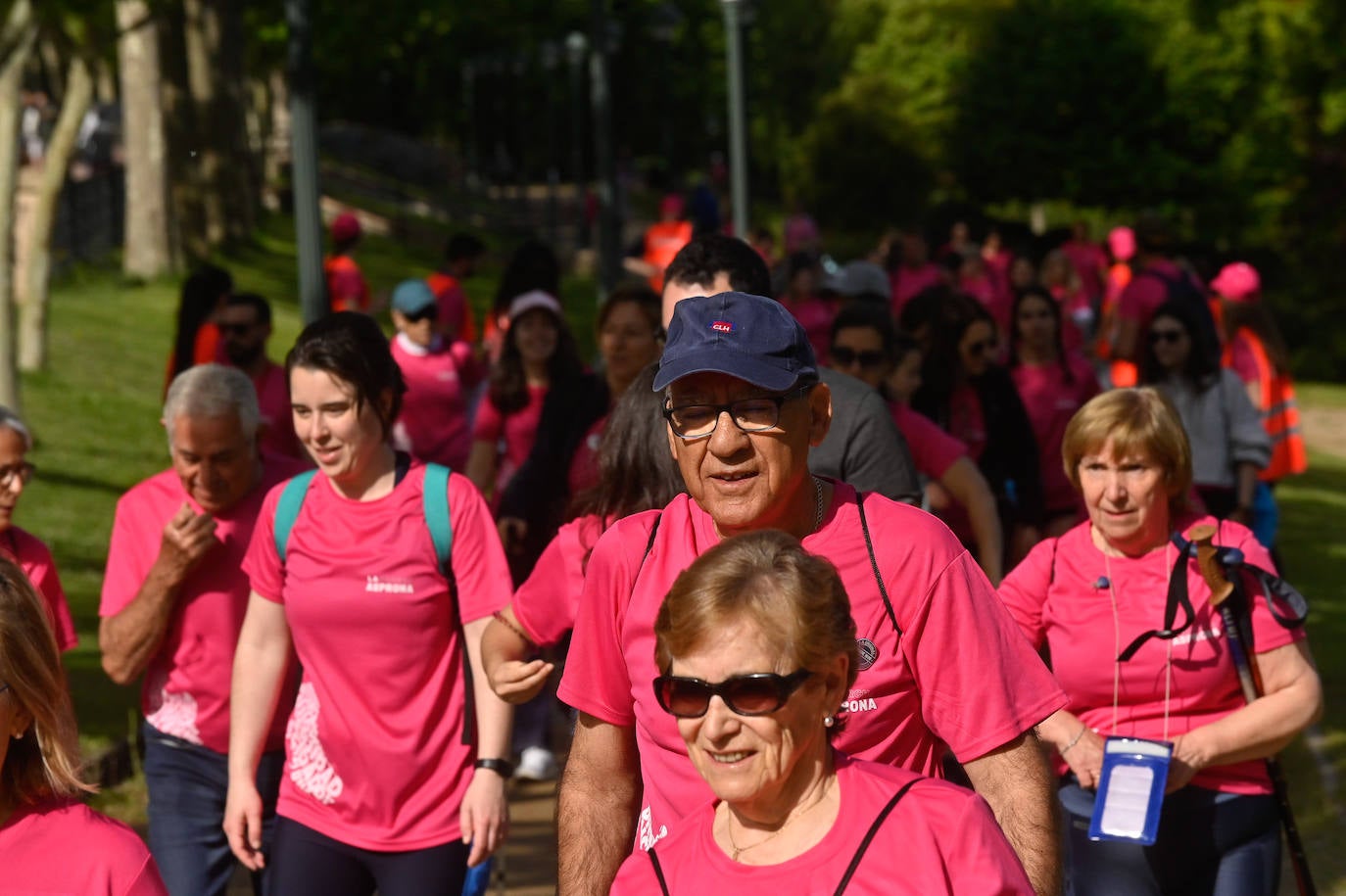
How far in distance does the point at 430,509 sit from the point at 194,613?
886 mm

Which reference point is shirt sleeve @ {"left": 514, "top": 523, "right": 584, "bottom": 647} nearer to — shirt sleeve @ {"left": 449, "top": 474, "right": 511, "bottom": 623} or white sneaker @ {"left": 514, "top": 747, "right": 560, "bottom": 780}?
shirt sleeve @ {"left": 449, "top": 474, "right": 511, "bottom": 623}

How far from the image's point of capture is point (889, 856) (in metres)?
2.65

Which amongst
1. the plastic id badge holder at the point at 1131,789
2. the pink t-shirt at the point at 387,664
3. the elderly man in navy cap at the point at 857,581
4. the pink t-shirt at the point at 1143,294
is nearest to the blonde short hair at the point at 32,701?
the elderly man in navy cap at the point at 857,581

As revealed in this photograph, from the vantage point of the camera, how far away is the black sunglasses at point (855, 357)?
6.72m

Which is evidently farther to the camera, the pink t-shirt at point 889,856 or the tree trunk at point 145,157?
the tree trunk at point 145,157

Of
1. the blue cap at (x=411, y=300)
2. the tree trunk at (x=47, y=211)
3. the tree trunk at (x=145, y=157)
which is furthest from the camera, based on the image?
the tree trunk at (x=145, y=157)

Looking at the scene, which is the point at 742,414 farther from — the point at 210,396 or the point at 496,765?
the point at 210,396

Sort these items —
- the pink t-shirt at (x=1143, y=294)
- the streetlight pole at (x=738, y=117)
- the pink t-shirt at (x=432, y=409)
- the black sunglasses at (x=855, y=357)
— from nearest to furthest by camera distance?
the black sunglasses at (x=855, y=357)
the pink t-shirt at (x=432, y=409)
the pink t-shirt at (x=1143, y=294)
the streetlight pole at (x=738, y=117)

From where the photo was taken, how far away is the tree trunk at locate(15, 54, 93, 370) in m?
16.9

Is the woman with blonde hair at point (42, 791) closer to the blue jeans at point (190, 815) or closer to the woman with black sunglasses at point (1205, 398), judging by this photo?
the blue jeans at point (190, 815)

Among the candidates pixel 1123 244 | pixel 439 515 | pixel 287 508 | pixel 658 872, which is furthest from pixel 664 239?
pixel 658 872

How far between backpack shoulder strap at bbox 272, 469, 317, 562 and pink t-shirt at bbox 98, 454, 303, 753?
39 cm

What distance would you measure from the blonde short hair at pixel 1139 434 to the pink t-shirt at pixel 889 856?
2305mm

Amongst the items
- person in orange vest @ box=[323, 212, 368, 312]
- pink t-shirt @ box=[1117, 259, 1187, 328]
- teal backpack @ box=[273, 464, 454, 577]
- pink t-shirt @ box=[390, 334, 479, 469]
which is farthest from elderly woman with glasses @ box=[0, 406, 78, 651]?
person in orange vest @ box=[323, 212, 368, 312]
